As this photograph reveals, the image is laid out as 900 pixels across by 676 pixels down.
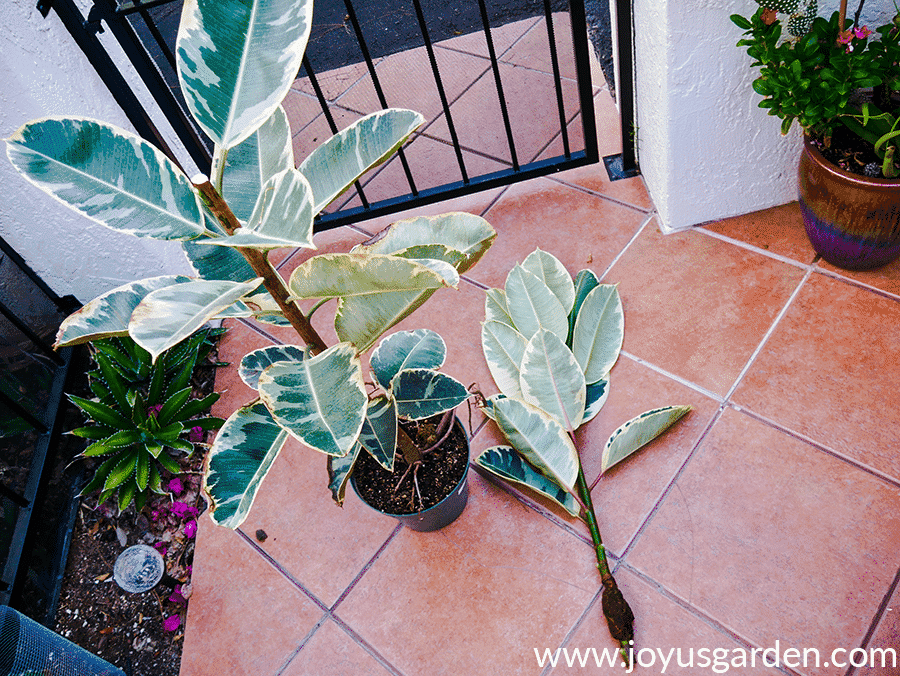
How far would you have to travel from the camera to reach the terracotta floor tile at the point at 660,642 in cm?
128

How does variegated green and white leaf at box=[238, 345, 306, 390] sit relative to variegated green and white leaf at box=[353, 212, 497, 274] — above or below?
below

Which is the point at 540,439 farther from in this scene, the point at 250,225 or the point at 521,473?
the point at 250,225

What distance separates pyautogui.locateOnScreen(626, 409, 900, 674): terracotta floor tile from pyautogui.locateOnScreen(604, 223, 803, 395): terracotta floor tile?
22 cm

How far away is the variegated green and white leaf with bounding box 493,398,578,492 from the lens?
1.39m

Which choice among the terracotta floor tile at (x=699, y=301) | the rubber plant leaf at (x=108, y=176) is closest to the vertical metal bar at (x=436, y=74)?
the terracotta floor tile at (x=699, y=301)

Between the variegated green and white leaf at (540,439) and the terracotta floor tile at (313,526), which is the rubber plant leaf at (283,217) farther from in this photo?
the terracotta floor tile at (313,526)

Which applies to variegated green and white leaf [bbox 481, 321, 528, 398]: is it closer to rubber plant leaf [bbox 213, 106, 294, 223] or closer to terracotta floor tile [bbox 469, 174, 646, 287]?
terracotta floor tile [bbox 469, 174, 646, 287]

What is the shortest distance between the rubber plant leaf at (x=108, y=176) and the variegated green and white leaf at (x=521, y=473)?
0.92 meters

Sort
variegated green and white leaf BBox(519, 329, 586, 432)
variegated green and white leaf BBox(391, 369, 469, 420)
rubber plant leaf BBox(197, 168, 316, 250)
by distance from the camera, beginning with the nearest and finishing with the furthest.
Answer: rubber plant leaf BBox(197, 168, 316, 250)
variegated green and white leaf BBox(391, 369, 469, 420)
variegated green and white leaf BBox(519, 329, 586, 432)

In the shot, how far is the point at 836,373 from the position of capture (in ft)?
5.06

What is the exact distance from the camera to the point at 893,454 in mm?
1407

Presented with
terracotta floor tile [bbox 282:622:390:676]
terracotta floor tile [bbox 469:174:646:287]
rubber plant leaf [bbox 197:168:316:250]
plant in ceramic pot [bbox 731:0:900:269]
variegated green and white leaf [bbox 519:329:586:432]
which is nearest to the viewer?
rubber plant leaf [bbox 197:168:316:250]

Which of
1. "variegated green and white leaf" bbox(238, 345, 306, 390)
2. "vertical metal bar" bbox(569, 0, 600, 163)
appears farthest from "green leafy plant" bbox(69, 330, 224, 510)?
"vertical metal bar" bbox(569, 0, 600, 163)

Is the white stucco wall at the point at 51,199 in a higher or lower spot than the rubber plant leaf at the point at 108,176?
lower
